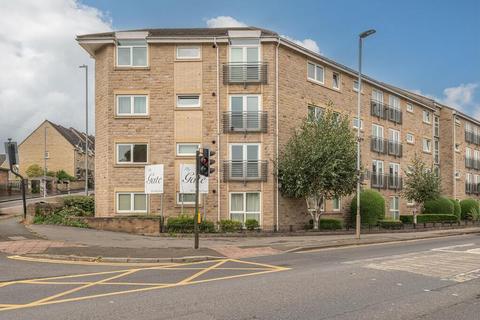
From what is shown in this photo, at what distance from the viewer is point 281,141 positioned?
27.8m

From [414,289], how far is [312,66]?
879 inches

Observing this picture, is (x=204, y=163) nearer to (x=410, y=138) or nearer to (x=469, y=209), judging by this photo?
(x=410, y=138)

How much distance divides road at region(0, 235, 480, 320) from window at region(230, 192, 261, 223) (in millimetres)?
12608

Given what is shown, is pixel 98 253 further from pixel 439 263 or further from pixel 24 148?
pixel 24 148

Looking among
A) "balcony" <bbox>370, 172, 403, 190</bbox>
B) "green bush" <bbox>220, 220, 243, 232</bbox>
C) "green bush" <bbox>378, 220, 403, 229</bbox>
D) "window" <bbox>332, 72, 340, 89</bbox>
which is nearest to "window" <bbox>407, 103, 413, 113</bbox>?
"balcony" <bbox>370, 172, 403, 190</bbox>

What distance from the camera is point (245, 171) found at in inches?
1061

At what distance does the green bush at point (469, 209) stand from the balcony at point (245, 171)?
25659mm

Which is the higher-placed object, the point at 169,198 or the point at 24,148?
the point at 24,148

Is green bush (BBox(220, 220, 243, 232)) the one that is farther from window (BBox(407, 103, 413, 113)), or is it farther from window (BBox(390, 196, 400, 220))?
window (BBox(407, 103, 413, 113))

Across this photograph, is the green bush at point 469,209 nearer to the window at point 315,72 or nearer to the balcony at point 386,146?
the balcony at point 386,146

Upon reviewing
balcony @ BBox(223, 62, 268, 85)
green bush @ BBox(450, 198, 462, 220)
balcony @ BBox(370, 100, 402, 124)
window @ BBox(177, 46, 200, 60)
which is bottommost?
green bush @ BBox(450, 198, 462, 220)

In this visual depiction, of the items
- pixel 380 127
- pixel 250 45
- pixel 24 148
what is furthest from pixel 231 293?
pixel 24 148

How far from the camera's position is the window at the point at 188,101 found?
27.2 meters

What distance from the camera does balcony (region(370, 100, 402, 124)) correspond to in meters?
36.3
